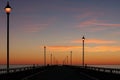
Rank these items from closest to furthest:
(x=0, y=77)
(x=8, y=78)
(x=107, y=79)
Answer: (x=0, y=77) < (x=8, y=78) < (x=107, y=79)

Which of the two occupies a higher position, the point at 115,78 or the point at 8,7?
the point at 8,7

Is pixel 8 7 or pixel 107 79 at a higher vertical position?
pixel 8 7

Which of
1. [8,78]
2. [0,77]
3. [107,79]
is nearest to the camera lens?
[0,77]

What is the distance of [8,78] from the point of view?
31.0 m

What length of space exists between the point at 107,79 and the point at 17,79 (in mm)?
8887

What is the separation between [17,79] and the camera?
116ft

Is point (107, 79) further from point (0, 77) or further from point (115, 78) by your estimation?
point (0, 77)

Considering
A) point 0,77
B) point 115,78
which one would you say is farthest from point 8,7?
point 115,78

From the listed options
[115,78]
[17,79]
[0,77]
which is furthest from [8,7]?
[115,78]

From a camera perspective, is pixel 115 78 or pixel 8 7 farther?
pixel 115 78

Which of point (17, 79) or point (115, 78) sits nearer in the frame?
point (115, 78)

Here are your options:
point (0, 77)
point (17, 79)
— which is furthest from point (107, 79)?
point (0, 77)

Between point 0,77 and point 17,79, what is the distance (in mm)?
6819

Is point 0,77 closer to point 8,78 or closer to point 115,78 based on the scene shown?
point 8,78
